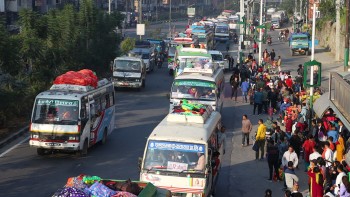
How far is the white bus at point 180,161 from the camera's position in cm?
1575

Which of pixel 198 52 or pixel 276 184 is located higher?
pixel 198 52

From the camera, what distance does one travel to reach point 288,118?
2725cm

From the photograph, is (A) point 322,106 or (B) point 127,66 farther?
(B) point 127,66

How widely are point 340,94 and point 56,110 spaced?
29.3ft

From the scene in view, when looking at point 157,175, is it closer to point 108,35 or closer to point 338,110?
point 338,110

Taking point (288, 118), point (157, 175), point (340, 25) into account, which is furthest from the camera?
point (340, 25)

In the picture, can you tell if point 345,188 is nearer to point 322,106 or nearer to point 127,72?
point 322,106

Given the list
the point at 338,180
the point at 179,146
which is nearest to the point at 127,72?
the point at 179,146

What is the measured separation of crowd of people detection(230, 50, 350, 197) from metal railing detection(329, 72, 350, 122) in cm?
75

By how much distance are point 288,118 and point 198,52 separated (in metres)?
18.1

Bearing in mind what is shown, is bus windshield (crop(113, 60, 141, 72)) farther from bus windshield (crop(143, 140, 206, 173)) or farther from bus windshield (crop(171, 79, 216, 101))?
bus windshield (crop(143, 140, 206, 173))

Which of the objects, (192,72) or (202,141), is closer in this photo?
(202,141)

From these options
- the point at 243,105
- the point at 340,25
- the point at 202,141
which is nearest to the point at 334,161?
the point at 202,141

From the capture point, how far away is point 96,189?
11.9 meters
